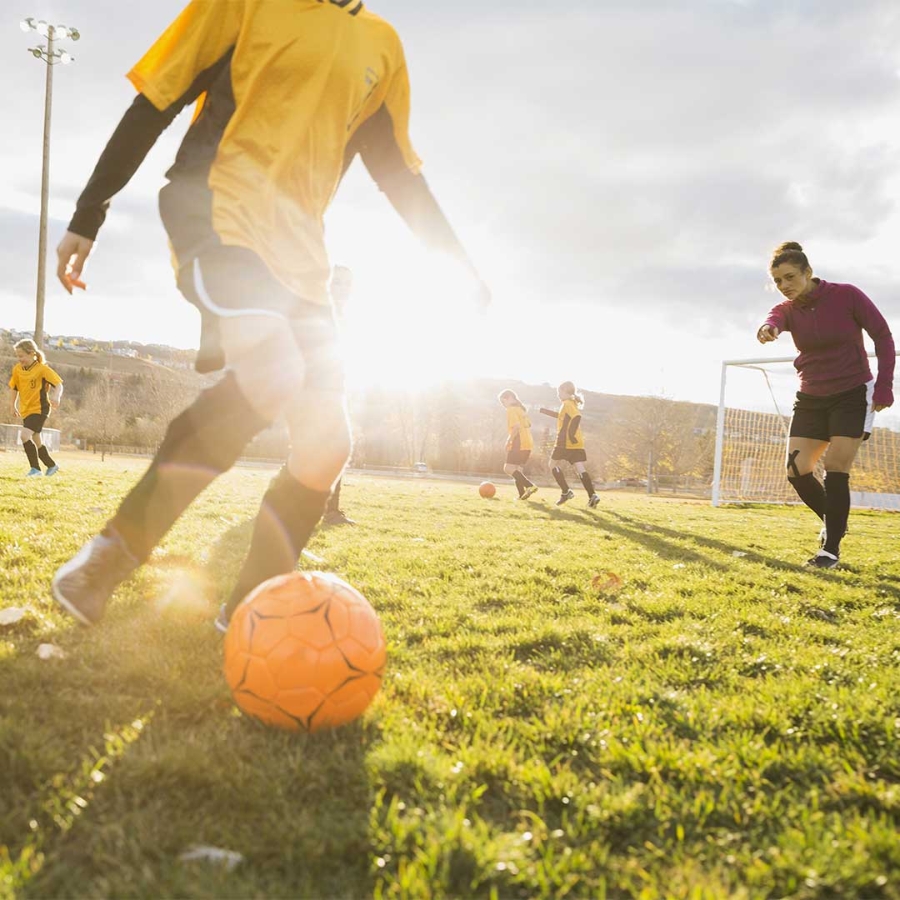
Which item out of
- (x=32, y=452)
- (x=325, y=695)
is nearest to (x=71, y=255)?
(x=325, y=695)

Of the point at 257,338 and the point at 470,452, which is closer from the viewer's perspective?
the point at 257,338

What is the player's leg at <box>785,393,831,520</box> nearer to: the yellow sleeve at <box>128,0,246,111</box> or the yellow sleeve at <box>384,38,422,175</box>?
the yellow sleeve at <box>384,38,422,175</box>

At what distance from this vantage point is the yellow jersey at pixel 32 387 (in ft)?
44.5

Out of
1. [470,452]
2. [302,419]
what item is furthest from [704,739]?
[470,452]

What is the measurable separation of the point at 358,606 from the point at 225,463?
2.45 ft

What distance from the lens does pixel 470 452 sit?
3137 inches

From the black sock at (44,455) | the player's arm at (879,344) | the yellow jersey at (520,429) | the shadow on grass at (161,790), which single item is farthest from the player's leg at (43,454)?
the player's arm at (879,344)

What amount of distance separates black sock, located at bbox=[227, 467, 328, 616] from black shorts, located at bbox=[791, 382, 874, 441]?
19.0 feet

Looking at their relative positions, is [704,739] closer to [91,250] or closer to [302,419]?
[302,419]

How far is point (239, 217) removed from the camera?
8.52ft

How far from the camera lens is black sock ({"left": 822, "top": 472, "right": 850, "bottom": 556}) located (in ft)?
22.7

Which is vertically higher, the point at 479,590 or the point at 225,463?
the point at 225,463

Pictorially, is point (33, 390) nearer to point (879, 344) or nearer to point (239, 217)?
point (239, 217)

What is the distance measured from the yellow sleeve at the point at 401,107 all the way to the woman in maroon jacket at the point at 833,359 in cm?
482
